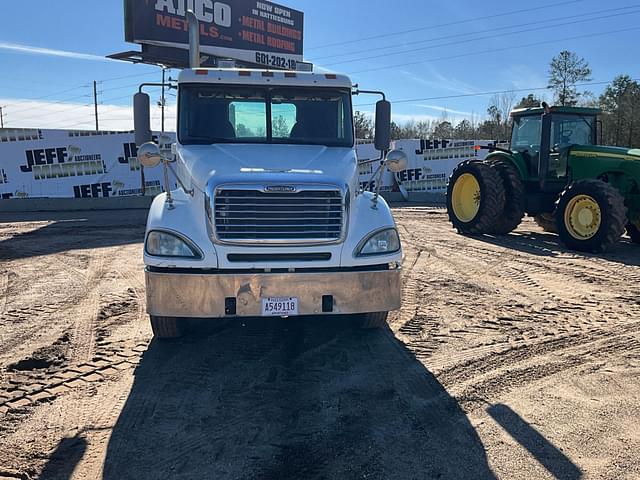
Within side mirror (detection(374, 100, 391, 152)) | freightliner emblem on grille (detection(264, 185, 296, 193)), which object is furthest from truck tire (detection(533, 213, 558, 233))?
freightliner emblem on grille (detection(264, 185, 296, 193))

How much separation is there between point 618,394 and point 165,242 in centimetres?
377

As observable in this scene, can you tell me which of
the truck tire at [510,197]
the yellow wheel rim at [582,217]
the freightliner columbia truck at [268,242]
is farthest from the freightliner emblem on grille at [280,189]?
the truck tire at [510,197]

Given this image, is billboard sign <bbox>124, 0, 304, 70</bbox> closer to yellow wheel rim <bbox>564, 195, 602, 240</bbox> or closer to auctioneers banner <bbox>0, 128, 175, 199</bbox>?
auctioneers banner <bbox>0, 128, 175, 199</bbox>

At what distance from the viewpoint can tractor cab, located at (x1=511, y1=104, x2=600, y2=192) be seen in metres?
11.2

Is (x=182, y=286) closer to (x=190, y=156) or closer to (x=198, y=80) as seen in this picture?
(x=190, y=156)

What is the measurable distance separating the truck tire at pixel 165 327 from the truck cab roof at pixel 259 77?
8.29 ft

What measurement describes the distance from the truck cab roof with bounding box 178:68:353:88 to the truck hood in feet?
2.36

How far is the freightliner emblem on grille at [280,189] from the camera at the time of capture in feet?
15.5

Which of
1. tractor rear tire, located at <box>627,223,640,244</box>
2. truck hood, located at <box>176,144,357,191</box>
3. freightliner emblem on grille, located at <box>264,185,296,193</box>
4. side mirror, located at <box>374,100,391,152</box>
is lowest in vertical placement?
tractor rear tire, located at <box>627,223,640,244</box>

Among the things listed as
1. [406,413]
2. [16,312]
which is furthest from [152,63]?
[406,413]

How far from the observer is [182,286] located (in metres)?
4.56

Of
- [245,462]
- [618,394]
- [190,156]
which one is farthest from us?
[190,156]

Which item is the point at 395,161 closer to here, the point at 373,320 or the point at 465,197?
the point at 373,320

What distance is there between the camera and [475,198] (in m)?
12.9
